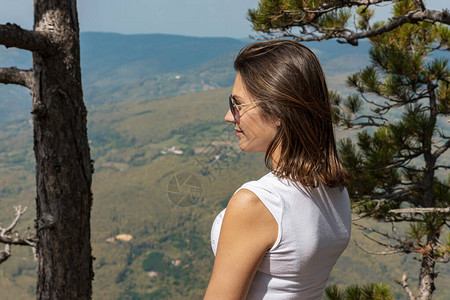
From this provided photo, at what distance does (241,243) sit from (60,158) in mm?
1984

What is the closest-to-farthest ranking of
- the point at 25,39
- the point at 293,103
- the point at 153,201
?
the point at 293,103, the point at 25,39, the point at 153,201

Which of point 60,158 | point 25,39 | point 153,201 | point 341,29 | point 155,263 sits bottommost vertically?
point 155,263

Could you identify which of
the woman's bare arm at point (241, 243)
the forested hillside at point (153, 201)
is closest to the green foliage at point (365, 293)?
the woman's bare arm at point (241, 243)

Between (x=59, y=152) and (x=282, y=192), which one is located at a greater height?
(x=282, y=192)

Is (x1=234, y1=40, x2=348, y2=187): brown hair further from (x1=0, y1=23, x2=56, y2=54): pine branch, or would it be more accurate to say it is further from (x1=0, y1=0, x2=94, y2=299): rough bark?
(x1=0, y1=0, x2=94, y2=299): rough bark

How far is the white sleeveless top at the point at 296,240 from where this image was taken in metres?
0.70

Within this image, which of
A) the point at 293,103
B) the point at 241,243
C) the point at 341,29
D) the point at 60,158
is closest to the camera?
the point at 241,243

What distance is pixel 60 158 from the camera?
7.72 feet

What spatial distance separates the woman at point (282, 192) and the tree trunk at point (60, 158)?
1.77 metres

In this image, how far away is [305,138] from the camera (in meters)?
0.81

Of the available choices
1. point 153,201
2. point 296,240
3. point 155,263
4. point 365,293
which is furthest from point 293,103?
point 153,201

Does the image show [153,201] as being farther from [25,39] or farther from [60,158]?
[25,39]

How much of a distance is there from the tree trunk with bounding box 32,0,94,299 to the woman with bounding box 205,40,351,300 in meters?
1.77

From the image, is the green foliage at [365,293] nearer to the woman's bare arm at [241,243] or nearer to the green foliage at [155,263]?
the woman's bare arm at [241,243]
